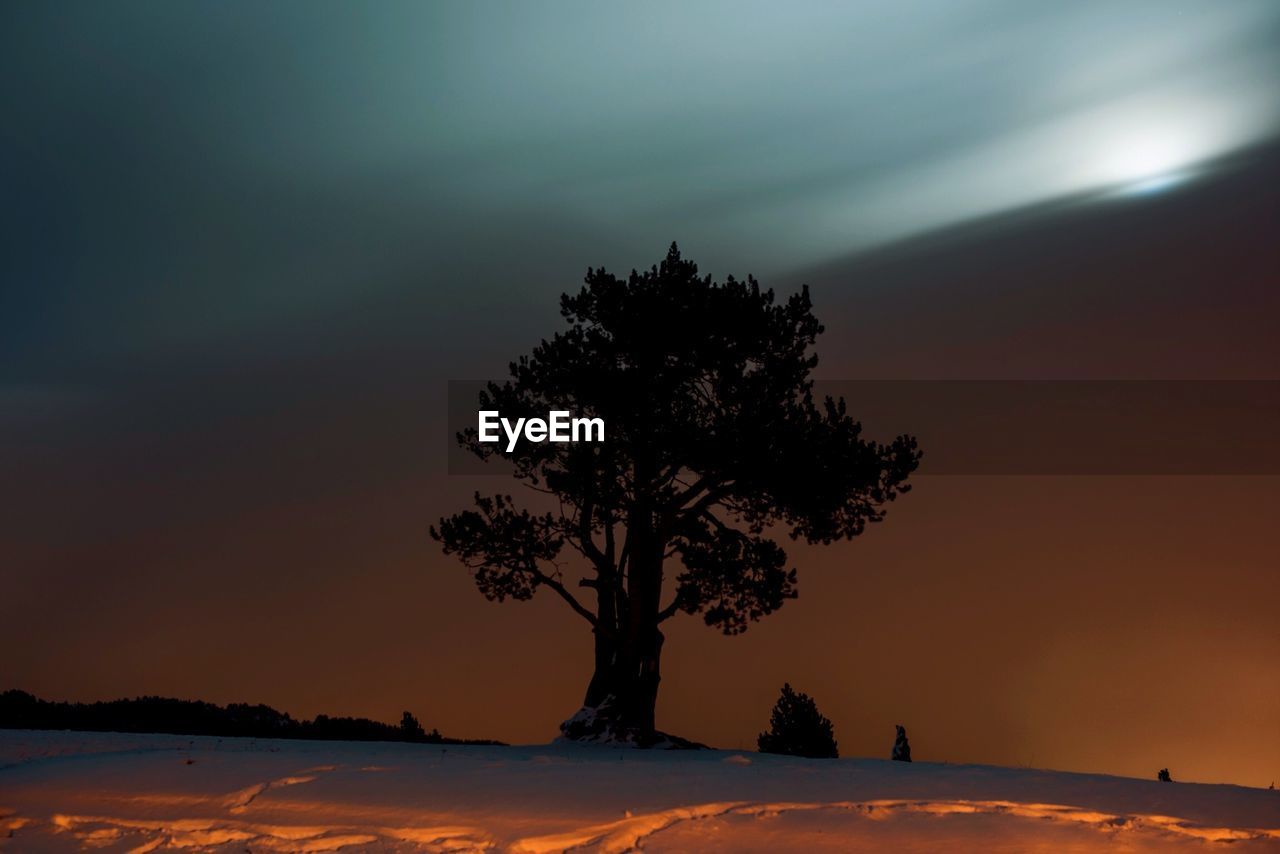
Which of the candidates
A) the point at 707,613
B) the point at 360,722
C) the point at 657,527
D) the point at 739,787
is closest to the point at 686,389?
the point at 657,527

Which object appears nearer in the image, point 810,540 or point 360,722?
point 810,540

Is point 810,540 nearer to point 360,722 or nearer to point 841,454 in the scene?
point 841,454

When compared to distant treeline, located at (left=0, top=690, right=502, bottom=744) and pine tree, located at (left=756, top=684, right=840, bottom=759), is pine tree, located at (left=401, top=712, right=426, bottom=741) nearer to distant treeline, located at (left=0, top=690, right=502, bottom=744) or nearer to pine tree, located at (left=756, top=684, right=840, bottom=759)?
distant treeline, located at (left=0, top=690, right=502, bottom=744)

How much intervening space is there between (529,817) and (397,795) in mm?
1576

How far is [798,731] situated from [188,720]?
14580 millimetres

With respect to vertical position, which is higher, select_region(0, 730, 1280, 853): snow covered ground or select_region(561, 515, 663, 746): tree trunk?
select_region(561, 515, 663, 746): tree trunk

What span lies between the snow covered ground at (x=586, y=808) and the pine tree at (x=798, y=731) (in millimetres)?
17420

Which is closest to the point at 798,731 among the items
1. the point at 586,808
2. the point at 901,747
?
the point at 901,747

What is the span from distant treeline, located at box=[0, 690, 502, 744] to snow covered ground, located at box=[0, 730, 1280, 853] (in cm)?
1376

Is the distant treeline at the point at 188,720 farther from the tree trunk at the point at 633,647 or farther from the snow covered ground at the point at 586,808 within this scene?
the snow covered ground at the point at 586,808

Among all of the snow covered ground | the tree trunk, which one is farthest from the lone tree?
the snow covered ground

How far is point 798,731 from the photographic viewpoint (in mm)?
30406

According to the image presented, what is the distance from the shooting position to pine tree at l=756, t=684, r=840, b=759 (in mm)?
30109

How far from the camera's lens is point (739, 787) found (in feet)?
37.4
